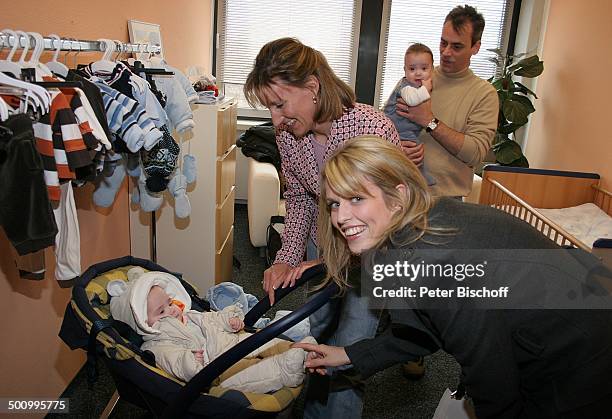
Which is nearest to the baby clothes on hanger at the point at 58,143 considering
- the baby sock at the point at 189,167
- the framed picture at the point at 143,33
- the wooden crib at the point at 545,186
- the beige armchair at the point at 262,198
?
the baby sock at the point at 189,167

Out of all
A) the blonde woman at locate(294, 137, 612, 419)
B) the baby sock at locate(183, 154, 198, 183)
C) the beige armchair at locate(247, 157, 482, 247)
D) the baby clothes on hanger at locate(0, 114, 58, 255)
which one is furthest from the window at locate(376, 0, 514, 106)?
the baby clothes on hanger at locate(0, 114, 58, 255)

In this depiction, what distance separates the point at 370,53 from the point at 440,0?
0.81 meters

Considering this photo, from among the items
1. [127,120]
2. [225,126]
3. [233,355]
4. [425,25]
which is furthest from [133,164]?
[425,25]

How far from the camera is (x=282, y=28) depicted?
4.89 meters

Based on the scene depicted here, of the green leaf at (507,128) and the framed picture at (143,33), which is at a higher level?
the framed picture at (143,33)

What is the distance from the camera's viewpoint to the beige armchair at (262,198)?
3.58 metres

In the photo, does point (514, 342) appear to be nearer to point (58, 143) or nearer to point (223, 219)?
point (58, 143)

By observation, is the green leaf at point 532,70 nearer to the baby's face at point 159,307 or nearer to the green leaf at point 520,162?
the green leaf at point 520,162

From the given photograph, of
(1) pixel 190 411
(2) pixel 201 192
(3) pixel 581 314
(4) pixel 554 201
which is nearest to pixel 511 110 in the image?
(4) pixel 554 201

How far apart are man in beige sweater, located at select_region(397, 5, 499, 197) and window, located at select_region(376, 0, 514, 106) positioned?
273 cm

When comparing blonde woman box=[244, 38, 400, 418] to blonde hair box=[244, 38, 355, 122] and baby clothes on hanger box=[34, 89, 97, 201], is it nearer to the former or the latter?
blonde hair box=[244, 38, 355, 122]

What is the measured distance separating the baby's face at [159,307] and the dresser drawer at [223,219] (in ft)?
3.27

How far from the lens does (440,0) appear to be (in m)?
4.89

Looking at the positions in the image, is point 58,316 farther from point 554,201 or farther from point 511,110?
point 511,110
